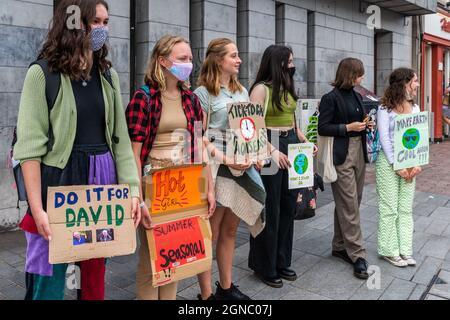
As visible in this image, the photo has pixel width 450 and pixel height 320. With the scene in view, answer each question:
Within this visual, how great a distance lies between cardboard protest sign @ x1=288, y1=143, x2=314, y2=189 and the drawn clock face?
689 mm

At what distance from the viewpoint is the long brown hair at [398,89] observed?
4.55 meters

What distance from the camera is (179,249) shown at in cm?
290

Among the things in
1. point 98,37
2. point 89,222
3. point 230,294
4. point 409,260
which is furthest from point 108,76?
point 409,260

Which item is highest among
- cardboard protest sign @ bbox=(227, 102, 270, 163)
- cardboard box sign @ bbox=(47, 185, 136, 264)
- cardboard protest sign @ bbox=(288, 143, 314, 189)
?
cardboard protest sign @ bbox=(227, 102, 270, 163)

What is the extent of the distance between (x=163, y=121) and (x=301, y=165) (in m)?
1.69

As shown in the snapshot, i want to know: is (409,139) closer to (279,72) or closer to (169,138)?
(279,72)

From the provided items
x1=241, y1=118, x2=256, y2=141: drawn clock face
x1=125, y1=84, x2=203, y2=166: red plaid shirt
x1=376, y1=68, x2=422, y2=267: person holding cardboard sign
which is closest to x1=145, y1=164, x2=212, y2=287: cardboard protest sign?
x1=125, y1=84, x2=203, y2=166: red plaid shirt

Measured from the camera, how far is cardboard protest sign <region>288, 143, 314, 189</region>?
13.4 ft

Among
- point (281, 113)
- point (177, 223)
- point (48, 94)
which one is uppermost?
point (281, 113)

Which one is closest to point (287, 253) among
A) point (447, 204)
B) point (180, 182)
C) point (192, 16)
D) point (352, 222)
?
point (352, 222)

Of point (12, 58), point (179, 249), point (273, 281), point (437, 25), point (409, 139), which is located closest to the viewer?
point (179, 249)

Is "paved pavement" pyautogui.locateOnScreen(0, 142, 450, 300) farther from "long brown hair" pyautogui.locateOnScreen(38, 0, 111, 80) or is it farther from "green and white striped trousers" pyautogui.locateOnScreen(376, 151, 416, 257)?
"long brown hair" pyautogui.locateOnScreen(38, 0, 111, 80)
